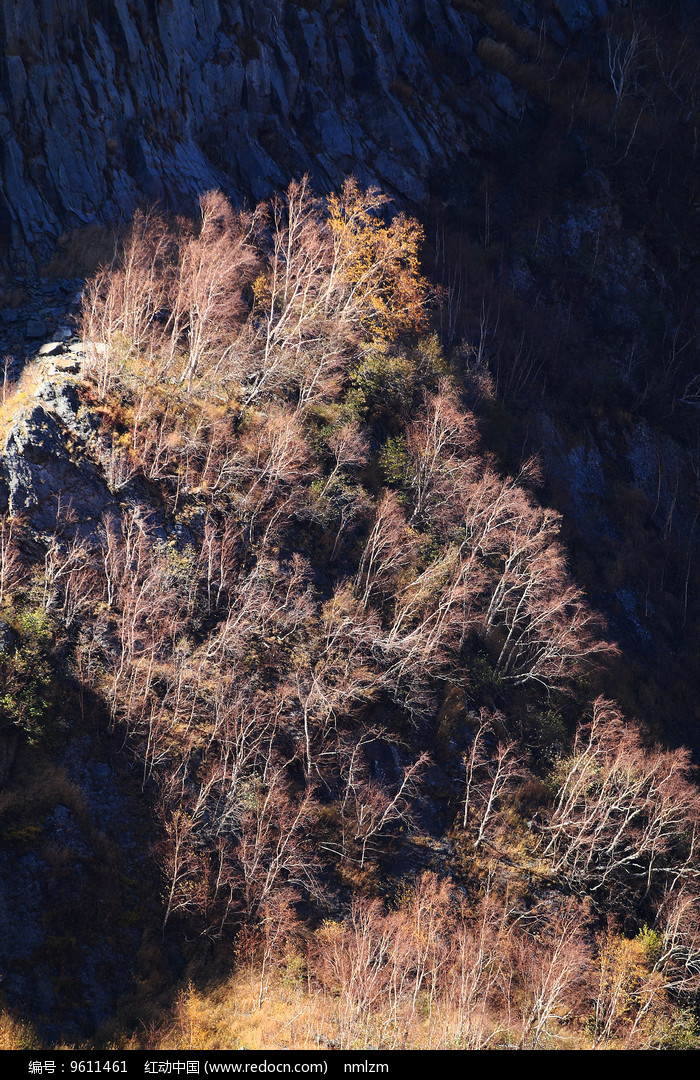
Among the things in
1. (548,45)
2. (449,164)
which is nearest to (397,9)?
Answer: (449,164)

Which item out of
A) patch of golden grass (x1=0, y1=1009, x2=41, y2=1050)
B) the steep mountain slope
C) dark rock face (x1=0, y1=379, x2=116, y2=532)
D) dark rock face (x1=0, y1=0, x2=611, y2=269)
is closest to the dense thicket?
the steep mountain slope

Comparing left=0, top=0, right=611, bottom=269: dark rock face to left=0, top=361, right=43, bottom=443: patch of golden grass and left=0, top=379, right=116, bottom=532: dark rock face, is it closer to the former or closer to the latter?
left=0, top=361, right=43, bottom=443: patch of golden grass

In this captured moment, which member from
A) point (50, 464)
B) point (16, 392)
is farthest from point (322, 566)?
point (16, 392)

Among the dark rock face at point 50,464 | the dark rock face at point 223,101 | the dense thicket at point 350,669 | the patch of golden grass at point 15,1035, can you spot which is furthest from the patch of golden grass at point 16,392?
the patch of golden grass at point 15,1035

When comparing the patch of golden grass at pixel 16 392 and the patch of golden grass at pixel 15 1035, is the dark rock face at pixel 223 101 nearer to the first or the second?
the patch of golden grass at pixel 16 392

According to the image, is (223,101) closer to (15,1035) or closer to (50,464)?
(50,464)

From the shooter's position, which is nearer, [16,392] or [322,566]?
[16,392]

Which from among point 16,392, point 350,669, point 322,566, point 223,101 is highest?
point 223,101

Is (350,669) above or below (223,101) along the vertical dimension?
below
